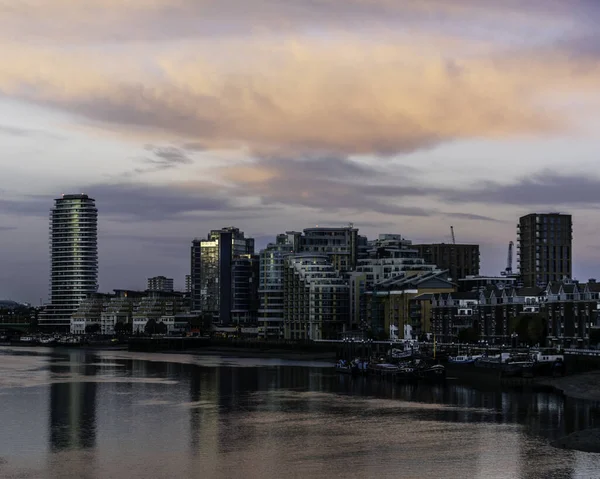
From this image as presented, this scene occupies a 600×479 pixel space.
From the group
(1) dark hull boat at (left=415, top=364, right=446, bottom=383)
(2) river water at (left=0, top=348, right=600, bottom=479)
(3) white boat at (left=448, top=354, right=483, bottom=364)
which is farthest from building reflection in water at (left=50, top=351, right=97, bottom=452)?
(3) white boat at (left=448, top=354, right=483, bottom=364)

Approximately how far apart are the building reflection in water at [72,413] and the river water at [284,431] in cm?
14

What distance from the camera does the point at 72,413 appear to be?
305ft

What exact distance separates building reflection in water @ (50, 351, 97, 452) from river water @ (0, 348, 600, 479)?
14cm

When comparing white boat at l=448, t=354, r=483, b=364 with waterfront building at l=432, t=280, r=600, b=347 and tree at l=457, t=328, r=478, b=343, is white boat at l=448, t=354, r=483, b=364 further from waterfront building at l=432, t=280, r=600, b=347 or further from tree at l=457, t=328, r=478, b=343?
tree at l=457, t=328, r=478, b=343

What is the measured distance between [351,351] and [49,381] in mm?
58421

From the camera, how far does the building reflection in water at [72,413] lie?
7525 centimetres

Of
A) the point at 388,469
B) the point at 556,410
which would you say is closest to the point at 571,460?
the point at 388,469

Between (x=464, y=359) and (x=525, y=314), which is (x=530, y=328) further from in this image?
(x=464, y=359)

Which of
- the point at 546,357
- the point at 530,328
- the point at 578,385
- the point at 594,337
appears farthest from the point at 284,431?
the point at 530,328

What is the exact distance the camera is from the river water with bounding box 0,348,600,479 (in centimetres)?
6444

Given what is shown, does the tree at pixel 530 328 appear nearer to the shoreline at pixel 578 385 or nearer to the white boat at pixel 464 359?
the white boat at pixel 464 359

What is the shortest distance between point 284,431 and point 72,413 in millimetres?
22574

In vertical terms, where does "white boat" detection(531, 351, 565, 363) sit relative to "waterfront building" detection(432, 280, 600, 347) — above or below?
below

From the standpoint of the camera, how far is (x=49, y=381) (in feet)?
437
